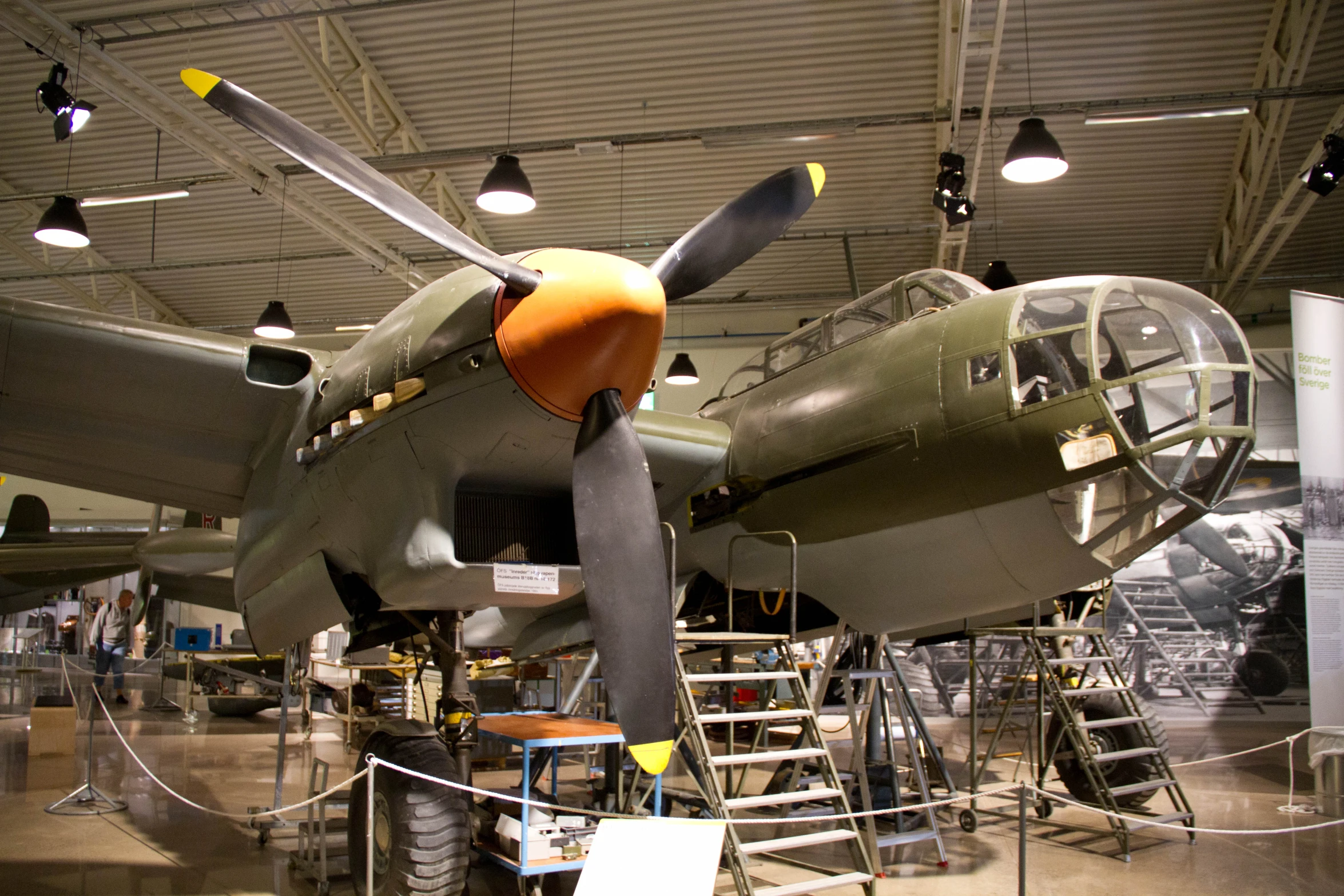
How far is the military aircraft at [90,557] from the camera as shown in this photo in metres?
8.39

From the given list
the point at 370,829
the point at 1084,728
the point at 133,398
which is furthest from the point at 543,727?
the point at 1084,728

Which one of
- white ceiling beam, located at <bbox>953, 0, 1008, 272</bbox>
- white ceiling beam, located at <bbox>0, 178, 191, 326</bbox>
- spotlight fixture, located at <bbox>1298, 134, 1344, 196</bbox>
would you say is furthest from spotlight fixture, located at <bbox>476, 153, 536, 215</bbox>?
spotlight fixture, located at <bbox>1298, 134, 1344, 196</bbox>

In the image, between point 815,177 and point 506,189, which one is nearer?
point 815,177

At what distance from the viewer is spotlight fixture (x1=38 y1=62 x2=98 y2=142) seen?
8938 mm

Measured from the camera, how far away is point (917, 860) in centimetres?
633

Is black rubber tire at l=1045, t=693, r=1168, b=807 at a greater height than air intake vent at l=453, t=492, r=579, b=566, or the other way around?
air intake vent at l=453, t=492, r=579, b=566

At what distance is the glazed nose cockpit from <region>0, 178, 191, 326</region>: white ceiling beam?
14781 mm

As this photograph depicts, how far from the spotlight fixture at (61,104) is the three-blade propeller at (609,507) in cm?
689

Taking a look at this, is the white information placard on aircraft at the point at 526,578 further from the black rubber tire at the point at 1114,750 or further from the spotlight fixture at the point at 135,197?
the spotlight fixture at the point at 135,197

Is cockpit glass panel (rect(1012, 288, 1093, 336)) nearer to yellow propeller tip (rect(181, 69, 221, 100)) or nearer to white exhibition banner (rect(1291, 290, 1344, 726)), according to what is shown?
yellow propeller tip (rect(181, 69, 221, 100))

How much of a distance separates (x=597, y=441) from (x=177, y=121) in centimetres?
1047

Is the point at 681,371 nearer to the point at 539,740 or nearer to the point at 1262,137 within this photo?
the point at 1262,137

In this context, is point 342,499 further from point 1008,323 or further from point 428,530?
point 1008,323

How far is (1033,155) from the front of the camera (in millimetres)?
8773
